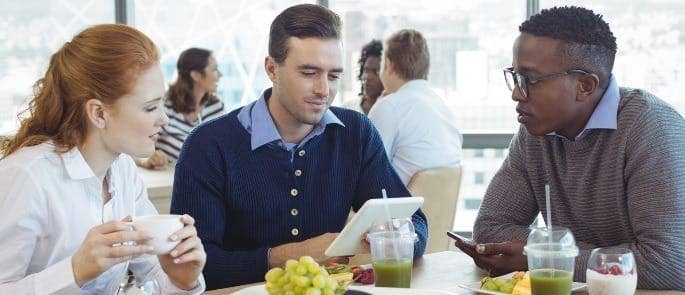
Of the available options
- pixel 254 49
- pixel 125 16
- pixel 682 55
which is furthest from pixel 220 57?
pixel 682 55

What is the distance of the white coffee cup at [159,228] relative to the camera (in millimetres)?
1835

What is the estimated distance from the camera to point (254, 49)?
6492mm

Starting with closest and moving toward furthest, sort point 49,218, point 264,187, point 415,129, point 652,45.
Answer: point 49,218 < point 264,187 < point 415,129 < point 652,45

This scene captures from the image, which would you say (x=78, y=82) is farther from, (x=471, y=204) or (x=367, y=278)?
(x=471, y=204)

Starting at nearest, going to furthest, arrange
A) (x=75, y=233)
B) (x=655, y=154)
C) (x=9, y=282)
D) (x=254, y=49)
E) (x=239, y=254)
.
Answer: (x=9, y=282) < (x=75, y=233) < (x=655, y=154) < (x=239, y=254) < (x=254, y=49)

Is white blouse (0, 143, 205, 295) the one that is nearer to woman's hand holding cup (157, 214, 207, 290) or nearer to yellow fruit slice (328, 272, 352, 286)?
woman's hand holding cup (157, 214, 207, 290)

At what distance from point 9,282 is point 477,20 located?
4530mm

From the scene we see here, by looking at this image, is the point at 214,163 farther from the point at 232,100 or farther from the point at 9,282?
the point at 232,100

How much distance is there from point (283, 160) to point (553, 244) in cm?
98

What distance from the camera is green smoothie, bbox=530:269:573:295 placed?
1923mm

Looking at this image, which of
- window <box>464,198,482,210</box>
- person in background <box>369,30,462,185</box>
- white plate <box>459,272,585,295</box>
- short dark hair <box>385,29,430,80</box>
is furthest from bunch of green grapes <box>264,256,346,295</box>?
window <box>464,198,482,210</box>

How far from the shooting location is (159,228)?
1848mm

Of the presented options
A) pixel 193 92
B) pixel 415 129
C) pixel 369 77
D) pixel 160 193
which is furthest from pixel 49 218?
pixel 193 92

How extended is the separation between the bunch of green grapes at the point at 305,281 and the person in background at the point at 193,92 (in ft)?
13.2
